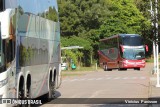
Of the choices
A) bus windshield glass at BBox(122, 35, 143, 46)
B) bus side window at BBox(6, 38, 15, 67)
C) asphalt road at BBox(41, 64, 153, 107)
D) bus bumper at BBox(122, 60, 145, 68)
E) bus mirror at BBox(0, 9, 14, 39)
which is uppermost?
bus windshield glass at BBox(122, 35, 143, 46)

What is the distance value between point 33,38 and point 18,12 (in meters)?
2.26

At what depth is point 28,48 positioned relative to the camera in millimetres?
14719

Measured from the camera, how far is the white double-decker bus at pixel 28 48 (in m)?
11.9

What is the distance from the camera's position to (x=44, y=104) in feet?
60.4

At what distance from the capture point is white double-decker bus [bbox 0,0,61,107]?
38.9 feet

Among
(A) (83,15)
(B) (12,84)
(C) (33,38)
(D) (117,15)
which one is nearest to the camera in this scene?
(B) (12,84)

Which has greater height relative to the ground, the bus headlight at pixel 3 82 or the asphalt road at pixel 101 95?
the bus headlight at pixel 3 82

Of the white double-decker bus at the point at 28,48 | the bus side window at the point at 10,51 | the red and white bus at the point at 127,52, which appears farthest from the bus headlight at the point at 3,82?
the red and white bus at the point at 127,52

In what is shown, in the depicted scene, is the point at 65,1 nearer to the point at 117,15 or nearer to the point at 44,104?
the point at 117,15

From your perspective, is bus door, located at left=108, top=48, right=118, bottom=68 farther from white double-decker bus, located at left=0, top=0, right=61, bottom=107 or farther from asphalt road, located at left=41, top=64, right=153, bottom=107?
white double-decker bus, located at left=0, top=0, right=61, bottom=107

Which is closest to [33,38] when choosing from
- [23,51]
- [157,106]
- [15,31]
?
[23,51]

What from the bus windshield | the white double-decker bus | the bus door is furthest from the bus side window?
the bus door

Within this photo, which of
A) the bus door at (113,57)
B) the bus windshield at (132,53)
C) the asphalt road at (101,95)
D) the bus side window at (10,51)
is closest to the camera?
the bus side window at (10,51)

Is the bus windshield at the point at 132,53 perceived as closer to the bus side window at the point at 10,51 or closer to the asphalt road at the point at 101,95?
the asphalt road at the point at 101,95
